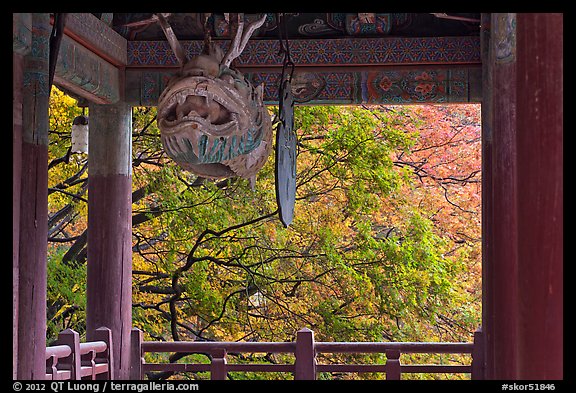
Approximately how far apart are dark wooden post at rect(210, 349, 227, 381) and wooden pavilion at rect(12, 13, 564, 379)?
2.50 ft

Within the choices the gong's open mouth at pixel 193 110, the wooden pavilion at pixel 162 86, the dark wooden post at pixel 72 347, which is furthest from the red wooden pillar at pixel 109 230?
the gong's open mouth at pixel 193 110

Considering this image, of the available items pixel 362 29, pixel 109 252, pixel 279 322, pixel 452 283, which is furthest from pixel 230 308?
pixel 362 29

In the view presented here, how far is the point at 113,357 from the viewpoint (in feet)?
27.8

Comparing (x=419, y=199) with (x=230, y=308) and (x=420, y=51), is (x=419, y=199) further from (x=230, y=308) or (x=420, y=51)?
(x=420, y=51)

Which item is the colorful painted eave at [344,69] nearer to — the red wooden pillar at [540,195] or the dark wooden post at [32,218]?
the dark wooden post at [32,218]

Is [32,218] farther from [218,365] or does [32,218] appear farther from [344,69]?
[344,69]

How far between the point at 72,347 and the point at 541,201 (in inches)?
196

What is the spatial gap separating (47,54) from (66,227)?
9876 mm

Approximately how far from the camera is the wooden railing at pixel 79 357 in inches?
273

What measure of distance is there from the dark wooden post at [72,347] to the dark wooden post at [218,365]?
1517 millimetres

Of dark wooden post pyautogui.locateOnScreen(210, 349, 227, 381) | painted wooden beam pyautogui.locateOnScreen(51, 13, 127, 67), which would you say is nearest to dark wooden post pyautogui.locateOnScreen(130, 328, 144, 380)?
dark wooden post pyautogui.locateOnScreen(210, 349, 227, 381)

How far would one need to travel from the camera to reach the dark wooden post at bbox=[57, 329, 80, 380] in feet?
23.7

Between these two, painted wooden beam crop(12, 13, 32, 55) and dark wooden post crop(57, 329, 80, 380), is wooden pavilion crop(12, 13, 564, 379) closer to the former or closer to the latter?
painted wooden beam crop(12, 13, 32, 55)

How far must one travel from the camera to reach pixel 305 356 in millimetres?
8469
